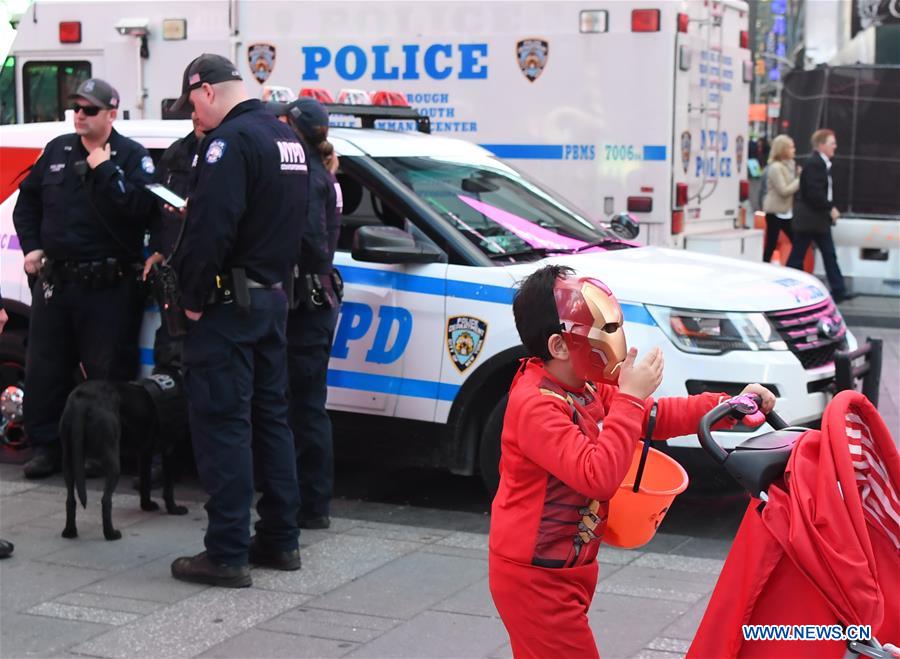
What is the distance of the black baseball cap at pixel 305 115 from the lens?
20.1 ft

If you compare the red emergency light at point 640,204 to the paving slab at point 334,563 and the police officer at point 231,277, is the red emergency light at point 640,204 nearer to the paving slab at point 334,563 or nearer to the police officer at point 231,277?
the paving slab at point 334,563

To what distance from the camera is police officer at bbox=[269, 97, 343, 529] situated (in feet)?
20.1

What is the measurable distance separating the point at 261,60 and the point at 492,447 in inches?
237

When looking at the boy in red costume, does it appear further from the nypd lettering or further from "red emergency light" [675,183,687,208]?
"red emergency light" [675,183,687,208]

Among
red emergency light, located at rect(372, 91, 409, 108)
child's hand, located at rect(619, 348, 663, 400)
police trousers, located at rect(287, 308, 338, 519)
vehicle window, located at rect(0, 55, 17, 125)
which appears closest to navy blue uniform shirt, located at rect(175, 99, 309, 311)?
police trousers, located at rect(287, 308, 338, 519)

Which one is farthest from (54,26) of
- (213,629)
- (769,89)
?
(769,89)

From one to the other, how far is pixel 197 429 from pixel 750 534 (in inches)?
119

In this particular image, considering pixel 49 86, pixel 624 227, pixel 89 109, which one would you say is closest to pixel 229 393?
pixel 89 109

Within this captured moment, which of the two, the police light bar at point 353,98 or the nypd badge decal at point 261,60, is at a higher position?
the nypd badge decal at point 261,60

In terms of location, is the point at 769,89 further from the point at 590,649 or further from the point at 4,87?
the point at 590,649

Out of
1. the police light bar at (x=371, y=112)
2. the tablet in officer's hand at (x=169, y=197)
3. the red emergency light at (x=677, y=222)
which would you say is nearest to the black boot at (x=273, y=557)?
the tablet in officer's hand at (x=169, y=197)

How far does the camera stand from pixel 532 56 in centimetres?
1072

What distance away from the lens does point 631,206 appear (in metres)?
10.7

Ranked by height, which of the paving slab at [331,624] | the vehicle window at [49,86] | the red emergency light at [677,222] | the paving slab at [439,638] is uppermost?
the vehicle window at [49,86]
